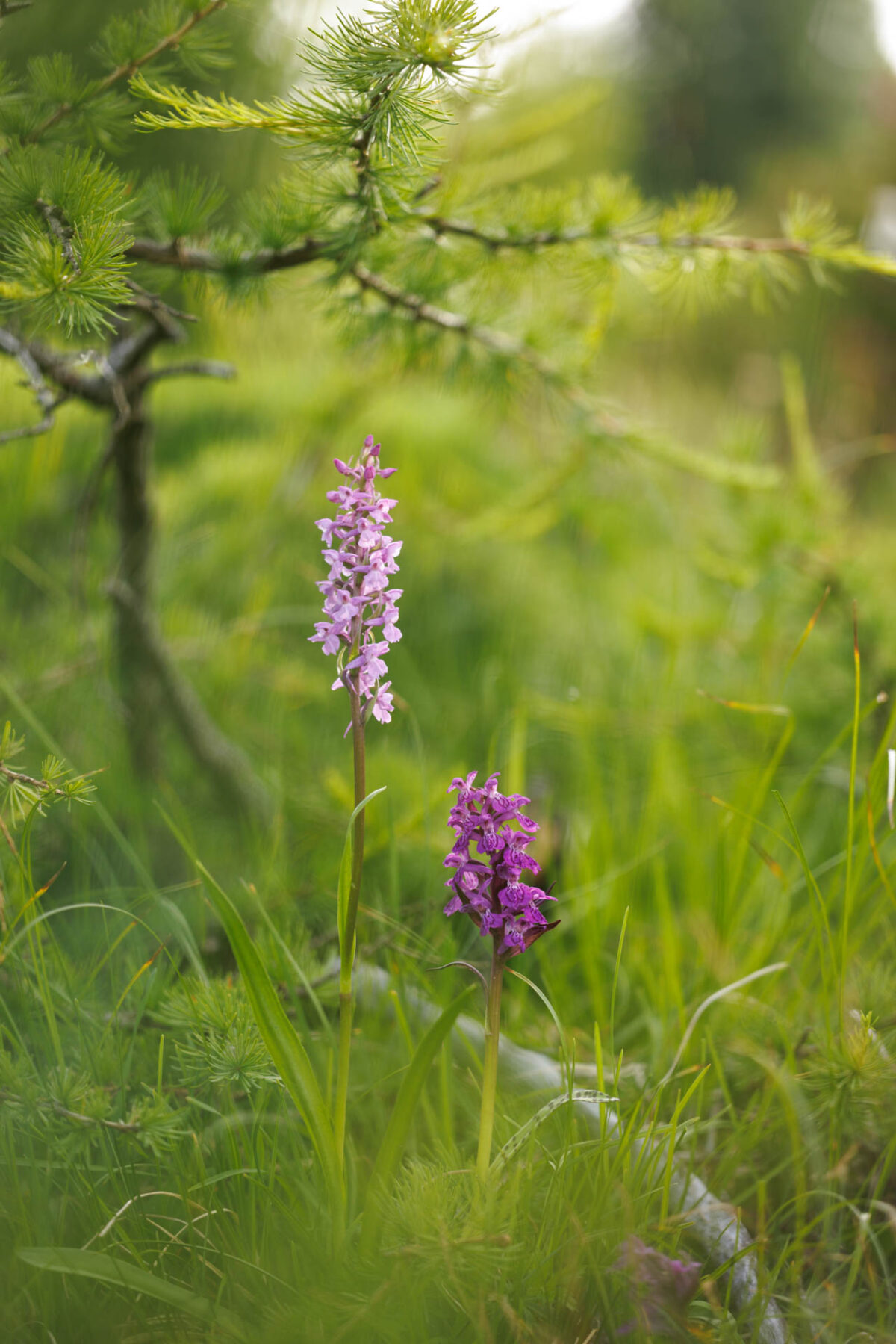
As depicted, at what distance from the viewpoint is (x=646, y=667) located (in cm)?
221

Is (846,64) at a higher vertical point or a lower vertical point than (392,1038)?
higher

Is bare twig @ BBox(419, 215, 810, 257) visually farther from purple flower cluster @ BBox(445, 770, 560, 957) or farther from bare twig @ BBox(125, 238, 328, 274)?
purple flower cluster @ BBox(445, 770, 560, 957)

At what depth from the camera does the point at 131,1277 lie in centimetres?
67

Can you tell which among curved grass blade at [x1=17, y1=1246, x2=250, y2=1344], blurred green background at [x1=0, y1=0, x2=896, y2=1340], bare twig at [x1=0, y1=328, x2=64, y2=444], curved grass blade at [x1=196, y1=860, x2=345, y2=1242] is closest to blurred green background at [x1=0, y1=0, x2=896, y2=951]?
blurred green background at [x1=0, y1=0, x2=896, y2=1340]

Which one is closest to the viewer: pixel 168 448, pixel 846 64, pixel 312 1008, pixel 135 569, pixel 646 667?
pixel 312 1008

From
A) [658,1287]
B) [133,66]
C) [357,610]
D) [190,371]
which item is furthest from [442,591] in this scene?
[658,1287]

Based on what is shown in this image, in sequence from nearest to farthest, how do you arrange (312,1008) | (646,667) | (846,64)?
(312,1008) → (646,667) → (846,64)

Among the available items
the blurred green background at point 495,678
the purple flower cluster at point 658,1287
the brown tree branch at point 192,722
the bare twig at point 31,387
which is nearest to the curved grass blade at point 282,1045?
the blurred green background at point 495,678

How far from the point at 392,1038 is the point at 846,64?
32.2ft

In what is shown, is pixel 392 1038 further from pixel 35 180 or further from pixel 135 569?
pixel 35 180

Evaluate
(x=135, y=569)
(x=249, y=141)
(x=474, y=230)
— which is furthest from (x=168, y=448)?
(x=474, y=230)

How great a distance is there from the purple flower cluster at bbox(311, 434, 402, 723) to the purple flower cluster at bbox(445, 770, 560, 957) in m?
0.12

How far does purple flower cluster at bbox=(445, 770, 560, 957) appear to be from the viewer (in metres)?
0.71

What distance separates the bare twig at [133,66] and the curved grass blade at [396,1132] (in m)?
0.93
